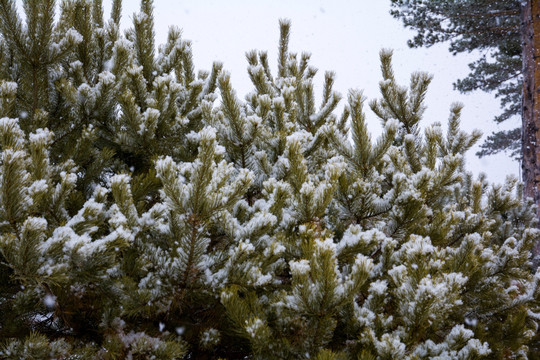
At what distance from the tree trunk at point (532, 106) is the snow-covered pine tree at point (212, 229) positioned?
234 cm

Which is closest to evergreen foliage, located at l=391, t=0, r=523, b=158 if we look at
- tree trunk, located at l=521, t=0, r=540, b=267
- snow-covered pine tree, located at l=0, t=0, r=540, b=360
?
tree trunk, located at l=521, t=0, r=540, b=267

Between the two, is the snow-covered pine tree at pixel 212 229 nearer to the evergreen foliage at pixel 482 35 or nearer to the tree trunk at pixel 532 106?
the tree trunk at pixel 532 106

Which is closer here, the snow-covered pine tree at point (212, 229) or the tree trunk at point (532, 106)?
the snow-covered pine tree at point (212, 229)

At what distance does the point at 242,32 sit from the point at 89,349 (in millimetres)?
163734

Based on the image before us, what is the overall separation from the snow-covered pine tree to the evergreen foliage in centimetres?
491

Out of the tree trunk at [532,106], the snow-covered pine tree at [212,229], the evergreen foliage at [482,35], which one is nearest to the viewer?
the snow-covered pine tree at [212,229]

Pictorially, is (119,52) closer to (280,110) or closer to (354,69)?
(280,110)

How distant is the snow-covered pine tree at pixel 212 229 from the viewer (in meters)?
1.53

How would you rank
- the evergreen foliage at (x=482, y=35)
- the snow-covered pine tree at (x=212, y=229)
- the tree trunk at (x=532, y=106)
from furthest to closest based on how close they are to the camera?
the evergreen foliage at (x=482, y=35)
the tree trunk at (x=532, y=106)
the snow-covered pine tree at (x=212, y=229)

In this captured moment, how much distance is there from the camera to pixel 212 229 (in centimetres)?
217

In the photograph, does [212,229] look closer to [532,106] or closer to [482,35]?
[532,106]

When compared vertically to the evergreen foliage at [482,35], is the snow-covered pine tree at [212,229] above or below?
below

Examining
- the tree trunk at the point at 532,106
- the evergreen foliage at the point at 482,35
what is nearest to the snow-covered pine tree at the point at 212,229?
the tree trunk at the point at 532,106

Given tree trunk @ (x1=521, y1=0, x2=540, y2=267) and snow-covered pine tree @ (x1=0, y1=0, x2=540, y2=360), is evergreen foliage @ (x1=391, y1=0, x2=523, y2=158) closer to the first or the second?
tree trunk @ (x1=521, y1=0, x2=540, y2=267)
